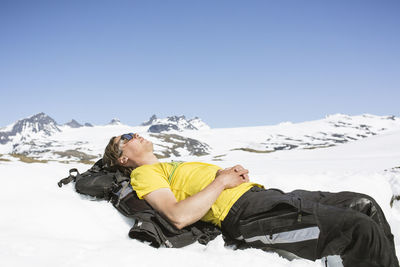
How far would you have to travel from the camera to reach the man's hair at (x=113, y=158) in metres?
5.68

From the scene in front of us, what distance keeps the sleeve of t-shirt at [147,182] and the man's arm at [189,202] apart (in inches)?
3.0

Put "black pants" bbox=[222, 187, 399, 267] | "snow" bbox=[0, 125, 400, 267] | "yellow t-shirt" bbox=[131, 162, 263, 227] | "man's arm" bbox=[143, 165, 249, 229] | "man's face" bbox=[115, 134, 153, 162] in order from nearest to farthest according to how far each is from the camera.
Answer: "snow" bbox=[0, 125, 400, 267] < "black pants" bbox=[222, 187, 399, 267] < "man's arm" bbox=[143, 165, 249, 229] < "yellow t-shirt" bbox=[131, 162, 263, 227] < "man's face" bbox=[115, 134, 153, 162]

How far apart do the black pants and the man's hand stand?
9.8 inches

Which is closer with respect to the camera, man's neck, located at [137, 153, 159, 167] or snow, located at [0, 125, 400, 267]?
snow, located at [0, 125, 400, 267]

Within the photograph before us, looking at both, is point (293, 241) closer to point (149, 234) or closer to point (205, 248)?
point (205, 248)

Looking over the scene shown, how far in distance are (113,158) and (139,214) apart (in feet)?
5.74

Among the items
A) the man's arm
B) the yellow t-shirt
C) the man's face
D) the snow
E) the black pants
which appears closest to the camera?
the snow

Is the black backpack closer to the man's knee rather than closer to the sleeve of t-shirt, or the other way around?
the sleeve of t-shirt

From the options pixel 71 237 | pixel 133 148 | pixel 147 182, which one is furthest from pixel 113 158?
pixel 71 237

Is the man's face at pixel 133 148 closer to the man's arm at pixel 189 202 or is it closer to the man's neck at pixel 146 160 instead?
the man's neck at pixel 146 160

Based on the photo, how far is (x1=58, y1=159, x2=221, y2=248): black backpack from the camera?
4062 millimetres

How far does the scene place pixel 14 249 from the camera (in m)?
3.10

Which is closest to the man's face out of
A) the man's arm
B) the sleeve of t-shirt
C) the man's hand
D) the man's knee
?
the sleeve of t-shirt

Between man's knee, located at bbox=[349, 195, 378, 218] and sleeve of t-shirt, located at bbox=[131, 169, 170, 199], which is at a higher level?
sleeve of t-shirt, located at bbox=[131, 169, 170, 199]
